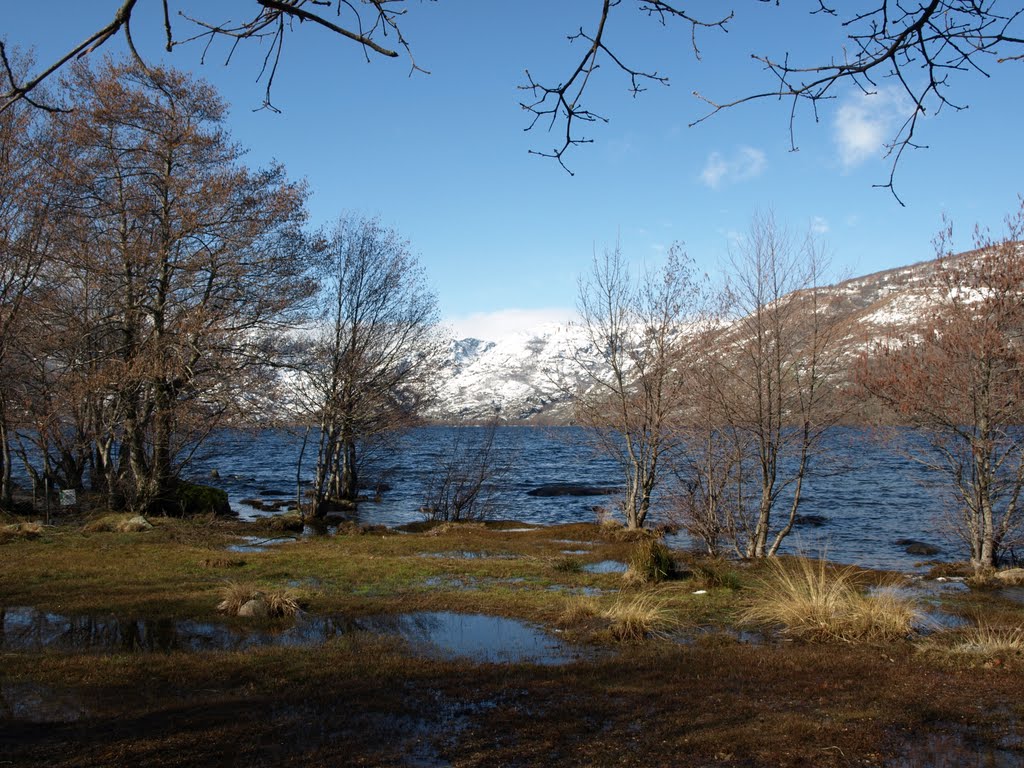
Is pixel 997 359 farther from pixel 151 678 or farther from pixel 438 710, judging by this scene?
pixel 151 678

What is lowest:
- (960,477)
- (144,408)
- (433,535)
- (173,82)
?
(433,535)

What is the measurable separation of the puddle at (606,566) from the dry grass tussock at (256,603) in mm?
5747

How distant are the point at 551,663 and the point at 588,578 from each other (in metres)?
4.92

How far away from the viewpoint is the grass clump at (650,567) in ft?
37.4

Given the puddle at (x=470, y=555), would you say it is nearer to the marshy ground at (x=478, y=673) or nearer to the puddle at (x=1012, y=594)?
the marshy ground at (x=478, y=673)

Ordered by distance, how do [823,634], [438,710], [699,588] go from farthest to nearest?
[699,588] → [823,634] → [438,710]

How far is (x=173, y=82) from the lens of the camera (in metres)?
17.6

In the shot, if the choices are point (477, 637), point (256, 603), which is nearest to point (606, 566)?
point (477, 637)

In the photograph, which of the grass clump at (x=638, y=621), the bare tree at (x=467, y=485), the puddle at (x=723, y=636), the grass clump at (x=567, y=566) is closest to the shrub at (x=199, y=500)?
the bare tree at (x=467, y=485)

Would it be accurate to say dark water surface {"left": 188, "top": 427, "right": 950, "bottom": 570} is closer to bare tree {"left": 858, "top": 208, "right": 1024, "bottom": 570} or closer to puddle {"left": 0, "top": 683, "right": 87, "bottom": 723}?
bare tree {"left": 858, "top": 208, "right": 1024, "bottom": 570}

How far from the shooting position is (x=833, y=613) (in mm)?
8367

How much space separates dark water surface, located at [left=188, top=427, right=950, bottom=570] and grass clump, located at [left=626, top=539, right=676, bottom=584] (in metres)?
2.51

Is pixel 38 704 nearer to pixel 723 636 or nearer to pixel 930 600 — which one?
pixel 723 636

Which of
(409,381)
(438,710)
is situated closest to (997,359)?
(438,710)
